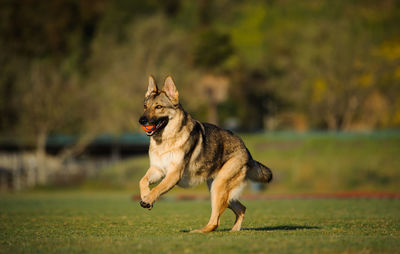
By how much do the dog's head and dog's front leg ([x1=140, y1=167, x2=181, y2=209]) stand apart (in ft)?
3.18

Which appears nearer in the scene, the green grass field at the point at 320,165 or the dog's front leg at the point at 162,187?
the dog's front leg at the point at 162,187

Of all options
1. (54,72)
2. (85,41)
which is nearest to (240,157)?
(54,72)

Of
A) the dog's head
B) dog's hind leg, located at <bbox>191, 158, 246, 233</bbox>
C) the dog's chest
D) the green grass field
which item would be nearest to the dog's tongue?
the dog's head

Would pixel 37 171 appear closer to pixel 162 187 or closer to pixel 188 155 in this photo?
pixel 188 155

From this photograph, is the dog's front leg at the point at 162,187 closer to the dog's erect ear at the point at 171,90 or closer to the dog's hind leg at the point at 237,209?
the dog's erect ear at the point at 171,90

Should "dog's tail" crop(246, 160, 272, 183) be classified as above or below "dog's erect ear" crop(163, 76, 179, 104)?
below

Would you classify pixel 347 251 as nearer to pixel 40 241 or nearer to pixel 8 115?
pixel 40 241

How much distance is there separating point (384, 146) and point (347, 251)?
209 ft

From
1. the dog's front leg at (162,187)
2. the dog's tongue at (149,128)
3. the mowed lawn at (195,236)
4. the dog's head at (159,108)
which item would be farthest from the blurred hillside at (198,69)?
the dog's front leg at (162,187)

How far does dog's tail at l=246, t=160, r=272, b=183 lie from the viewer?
13008 mm

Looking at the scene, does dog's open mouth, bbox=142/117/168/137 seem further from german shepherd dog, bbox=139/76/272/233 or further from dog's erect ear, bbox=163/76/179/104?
dog's erect ear, bbox=163/76/179/104

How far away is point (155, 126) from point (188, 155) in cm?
92

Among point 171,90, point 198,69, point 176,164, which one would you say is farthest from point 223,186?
point 198,69

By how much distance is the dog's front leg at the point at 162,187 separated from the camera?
35.6 ft
